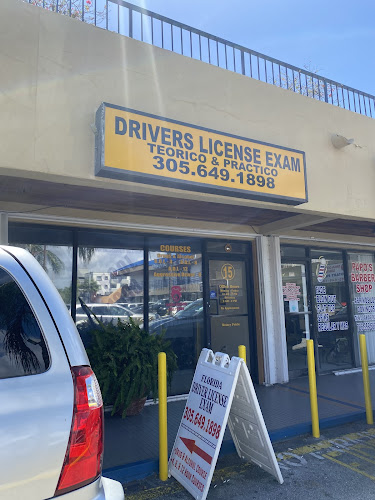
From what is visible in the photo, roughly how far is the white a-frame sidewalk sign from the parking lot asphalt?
0.13 m

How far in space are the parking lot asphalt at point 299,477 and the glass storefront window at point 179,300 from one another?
2394 mm

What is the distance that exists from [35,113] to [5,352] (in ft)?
9.40

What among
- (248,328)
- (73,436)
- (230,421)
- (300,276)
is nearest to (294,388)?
(248,328)

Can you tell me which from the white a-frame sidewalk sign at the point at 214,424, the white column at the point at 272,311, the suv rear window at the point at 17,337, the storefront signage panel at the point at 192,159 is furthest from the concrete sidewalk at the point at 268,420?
the storefront signage panel at the point at 192,159

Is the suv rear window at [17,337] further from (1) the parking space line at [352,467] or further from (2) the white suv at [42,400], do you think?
(1) the parking space line at [352,467]

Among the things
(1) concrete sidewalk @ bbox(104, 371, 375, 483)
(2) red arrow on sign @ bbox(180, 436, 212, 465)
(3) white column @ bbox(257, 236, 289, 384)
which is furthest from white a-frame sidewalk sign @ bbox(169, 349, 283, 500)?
(3) white column @ bbox(257, 236, 289, 384)

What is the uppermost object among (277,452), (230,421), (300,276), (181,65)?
(181,65)

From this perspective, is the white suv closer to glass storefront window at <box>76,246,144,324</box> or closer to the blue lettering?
the blue lettering

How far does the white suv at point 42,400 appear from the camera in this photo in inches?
58.6

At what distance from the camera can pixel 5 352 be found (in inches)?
64.9

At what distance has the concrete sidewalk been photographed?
13.2 ft

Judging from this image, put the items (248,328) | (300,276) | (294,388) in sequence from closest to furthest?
(294,388) → (248,328) → (300,276)

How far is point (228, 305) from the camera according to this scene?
7391mm

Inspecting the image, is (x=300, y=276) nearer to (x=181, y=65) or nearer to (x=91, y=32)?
(x=181, y=65)
